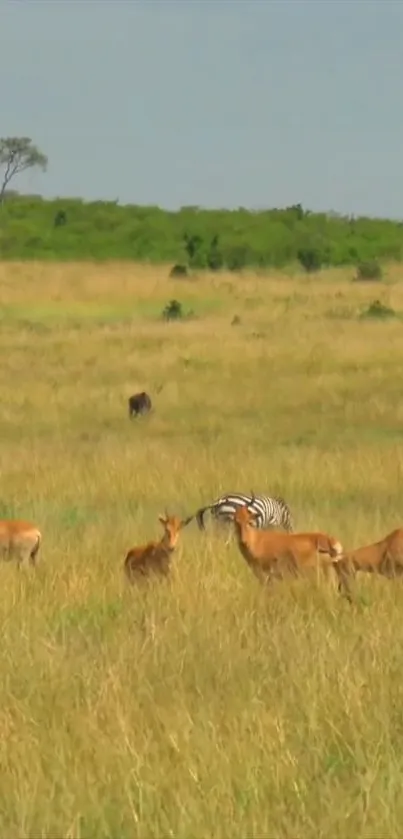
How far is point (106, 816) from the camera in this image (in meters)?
4.25

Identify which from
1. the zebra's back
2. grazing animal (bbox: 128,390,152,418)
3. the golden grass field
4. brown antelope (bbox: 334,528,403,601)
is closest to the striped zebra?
the zebra's back

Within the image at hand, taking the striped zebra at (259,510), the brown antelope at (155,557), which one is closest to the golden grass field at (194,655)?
the brown antelope at (155,557)

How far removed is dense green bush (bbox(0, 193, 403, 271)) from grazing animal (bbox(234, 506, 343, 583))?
50.2 m

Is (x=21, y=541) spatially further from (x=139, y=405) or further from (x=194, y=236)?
(x=194, y=236)

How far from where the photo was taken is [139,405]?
22.3 metres

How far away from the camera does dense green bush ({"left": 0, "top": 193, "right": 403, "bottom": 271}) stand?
6153 centimetres

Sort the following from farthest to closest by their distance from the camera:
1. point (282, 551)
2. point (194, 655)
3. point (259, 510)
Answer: point (259, 510), point (282, 551), point (194, 655)

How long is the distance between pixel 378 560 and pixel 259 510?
3272mm

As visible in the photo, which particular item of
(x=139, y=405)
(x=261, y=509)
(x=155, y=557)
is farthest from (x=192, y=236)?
(x=155, y=557)

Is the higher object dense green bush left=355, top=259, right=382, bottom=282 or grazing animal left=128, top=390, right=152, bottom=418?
dense green bush left=355, top=259, right=382, bottom=282

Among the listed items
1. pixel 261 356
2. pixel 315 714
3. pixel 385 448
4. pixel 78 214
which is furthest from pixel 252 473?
pixel 78 214

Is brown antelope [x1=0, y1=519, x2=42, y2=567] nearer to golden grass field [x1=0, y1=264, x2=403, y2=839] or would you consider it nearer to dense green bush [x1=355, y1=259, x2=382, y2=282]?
golden grass field [x1=0, y1=264, x2=403, y2=839]

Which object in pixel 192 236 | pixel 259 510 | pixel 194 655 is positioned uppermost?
pixel 192 236

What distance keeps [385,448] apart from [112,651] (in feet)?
36.5
